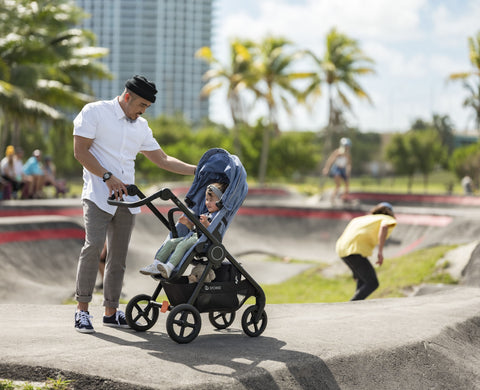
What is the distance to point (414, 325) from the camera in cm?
554

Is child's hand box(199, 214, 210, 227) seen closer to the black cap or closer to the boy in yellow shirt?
the black cap

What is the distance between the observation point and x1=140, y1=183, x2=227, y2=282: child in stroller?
4.55 meters

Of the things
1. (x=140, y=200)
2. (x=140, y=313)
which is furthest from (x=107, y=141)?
(x=140, y=313)

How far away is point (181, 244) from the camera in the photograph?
15.3 feet

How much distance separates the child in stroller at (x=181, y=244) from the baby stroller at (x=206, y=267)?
60 millimetres

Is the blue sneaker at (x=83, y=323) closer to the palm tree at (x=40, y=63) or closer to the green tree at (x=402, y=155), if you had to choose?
the palm tree at (x=40, y=63)

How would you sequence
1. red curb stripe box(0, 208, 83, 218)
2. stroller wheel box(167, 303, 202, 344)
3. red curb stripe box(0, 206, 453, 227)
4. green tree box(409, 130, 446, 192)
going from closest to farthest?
stroller wheel box(167, 303, 202, 344) < red curb stripe box(0, 208, 83, 218) < red curb stripe box(0, 206, 453, 227) < green tree box(409, 130, 446, 192)

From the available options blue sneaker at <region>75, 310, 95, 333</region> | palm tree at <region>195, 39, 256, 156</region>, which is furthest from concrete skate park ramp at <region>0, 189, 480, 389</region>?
palm tree at <region>195, 39, 256, 156</region>

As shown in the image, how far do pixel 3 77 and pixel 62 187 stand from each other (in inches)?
220

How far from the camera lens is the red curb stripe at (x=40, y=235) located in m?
11.0

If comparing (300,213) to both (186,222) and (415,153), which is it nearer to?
(186,222)

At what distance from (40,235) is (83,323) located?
7.58 meters

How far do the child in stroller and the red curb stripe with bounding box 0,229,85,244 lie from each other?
22.7ft

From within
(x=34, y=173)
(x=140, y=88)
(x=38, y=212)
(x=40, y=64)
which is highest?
(x=40, y=64)
